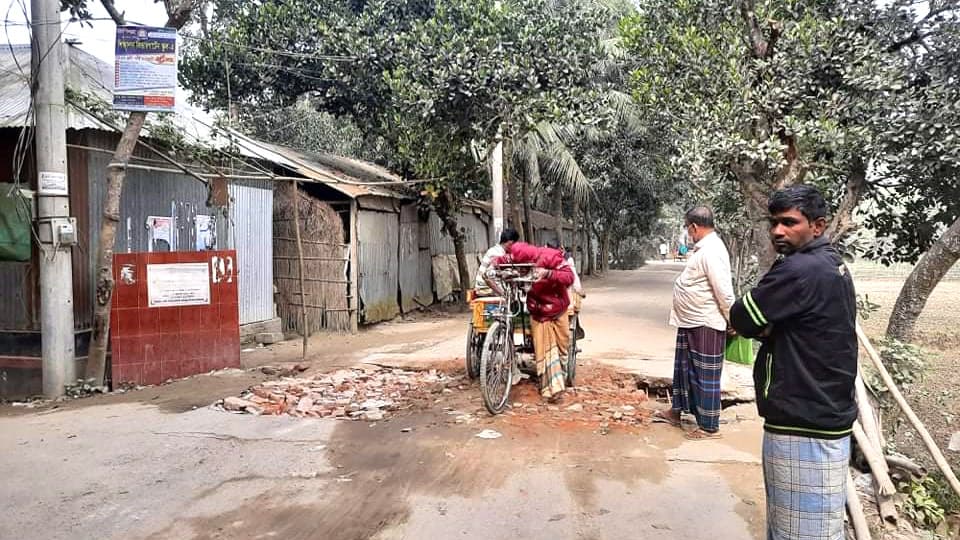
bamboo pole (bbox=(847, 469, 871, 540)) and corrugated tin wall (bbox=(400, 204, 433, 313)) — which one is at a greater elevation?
corrugated tin wall (bbox=(400, 204, 433, 313))

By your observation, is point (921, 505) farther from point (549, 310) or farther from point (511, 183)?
point (511, 183)

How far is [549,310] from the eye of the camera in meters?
6.38

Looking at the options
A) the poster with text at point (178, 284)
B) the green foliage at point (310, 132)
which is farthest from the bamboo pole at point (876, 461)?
the green foliage at point (310, 132)

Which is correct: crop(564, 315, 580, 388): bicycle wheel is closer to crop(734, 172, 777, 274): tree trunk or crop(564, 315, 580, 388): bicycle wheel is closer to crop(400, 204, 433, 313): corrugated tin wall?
crop(734, 172, 777, 274): tree trunk

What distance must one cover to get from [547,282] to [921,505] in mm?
3289

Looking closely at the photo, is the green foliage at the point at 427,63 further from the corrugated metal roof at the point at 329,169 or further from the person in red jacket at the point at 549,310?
the person in red jacket at the point at 549,310

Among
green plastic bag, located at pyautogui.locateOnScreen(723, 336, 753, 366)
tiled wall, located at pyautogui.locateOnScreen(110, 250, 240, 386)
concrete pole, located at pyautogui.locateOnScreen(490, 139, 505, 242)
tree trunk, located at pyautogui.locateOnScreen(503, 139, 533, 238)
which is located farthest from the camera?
tree trunk, located at pyautogui.locateOnScreen(503, 139, 533, 238)

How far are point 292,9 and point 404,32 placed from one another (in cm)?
229

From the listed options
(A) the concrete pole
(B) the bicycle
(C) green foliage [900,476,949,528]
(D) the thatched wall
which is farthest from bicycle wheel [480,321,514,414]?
(A) the concrete pole

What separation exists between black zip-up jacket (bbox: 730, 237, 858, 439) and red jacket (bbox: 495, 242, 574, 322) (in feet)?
12.1

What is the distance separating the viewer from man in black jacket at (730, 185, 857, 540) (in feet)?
8.20

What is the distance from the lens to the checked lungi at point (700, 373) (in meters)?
5.33

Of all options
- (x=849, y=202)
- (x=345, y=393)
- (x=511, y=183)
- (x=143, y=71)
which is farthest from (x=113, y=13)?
(x=511, y=183)

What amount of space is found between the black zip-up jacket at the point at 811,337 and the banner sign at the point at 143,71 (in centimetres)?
689
